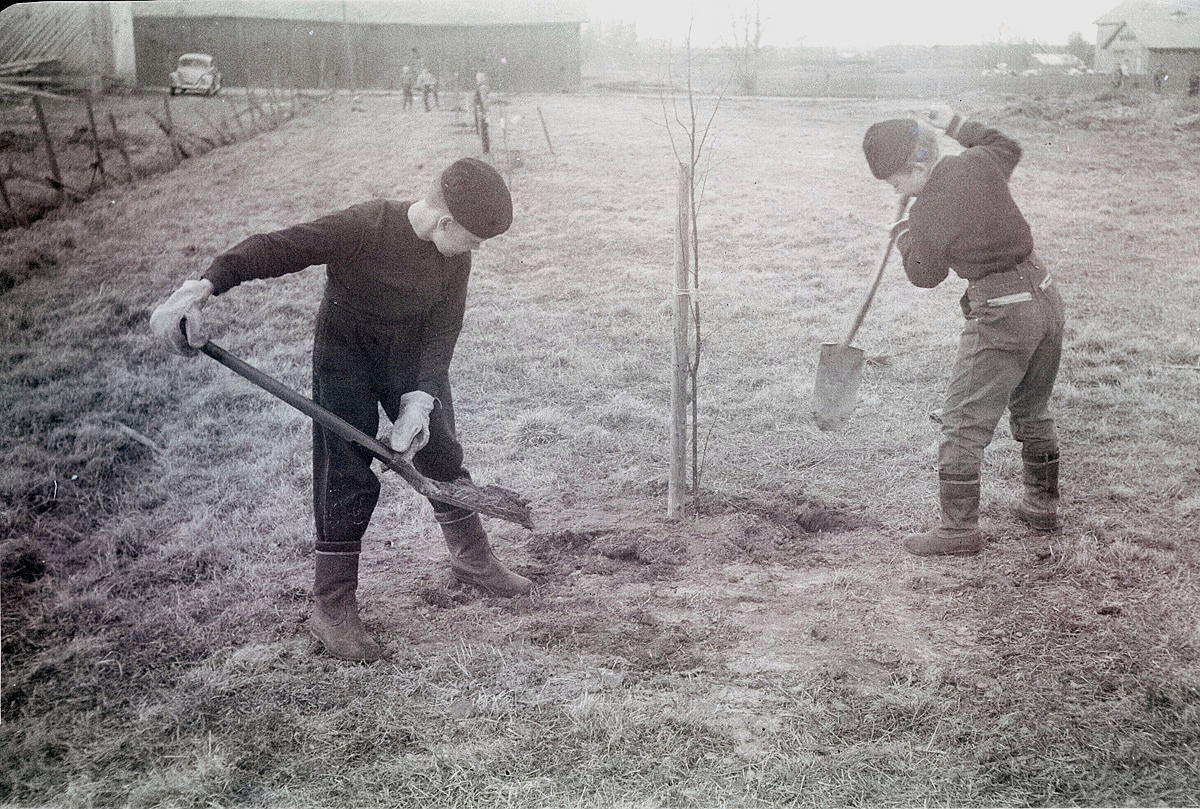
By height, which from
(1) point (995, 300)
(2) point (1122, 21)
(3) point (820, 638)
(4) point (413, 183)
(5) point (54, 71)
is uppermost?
(2) point (1122, 21)

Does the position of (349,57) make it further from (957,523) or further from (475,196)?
(957,523)

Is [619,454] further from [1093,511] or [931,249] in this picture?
[1093,511]

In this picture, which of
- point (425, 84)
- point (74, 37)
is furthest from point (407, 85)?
point (74, 37)

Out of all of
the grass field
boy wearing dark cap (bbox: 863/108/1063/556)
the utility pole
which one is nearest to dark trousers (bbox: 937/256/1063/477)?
boy wearing dark cap (bbox: 863/108/1063/556)

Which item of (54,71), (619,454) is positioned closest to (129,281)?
(54,71)

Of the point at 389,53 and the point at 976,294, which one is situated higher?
the point at 389,53

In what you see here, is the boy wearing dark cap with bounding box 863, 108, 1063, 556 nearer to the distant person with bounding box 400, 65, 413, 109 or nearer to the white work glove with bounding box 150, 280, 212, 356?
the distant person with bounding box 400, 65, 413, 109
